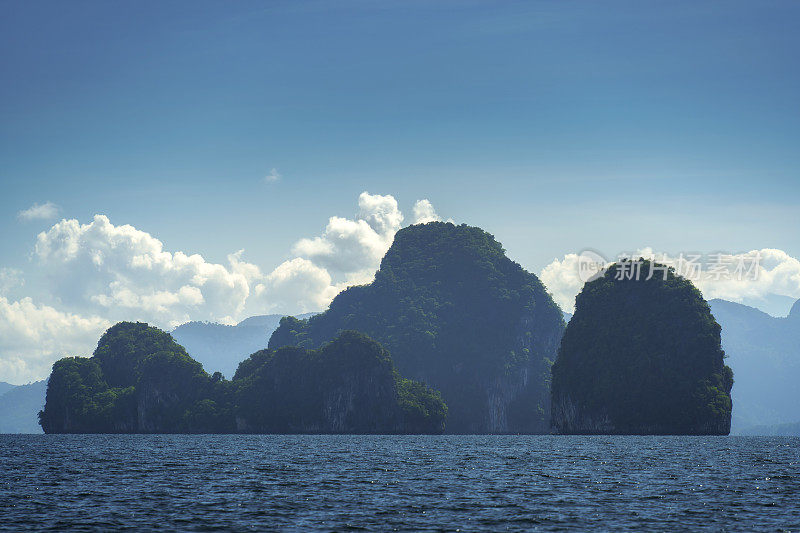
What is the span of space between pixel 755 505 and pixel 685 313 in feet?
465

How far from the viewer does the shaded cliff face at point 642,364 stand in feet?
547

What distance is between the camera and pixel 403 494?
48.1 m

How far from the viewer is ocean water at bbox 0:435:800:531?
3688cm

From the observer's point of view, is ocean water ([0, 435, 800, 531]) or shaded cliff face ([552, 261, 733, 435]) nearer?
ocean water ([0, 435, 800, 531])

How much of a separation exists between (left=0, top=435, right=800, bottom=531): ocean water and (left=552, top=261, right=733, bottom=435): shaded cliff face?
93.2 meters

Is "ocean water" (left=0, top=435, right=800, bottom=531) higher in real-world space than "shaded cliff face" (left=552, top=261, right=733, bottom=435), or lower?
lower

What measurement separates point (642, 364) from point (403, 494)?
139770 mm

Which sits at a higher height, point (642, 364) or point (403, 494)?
point (642, 364)

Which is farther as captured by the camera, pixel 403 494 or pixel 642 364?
pixel 642 364

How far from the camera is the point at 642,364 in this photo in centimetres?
17700

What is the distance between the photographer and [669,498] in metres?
45.2

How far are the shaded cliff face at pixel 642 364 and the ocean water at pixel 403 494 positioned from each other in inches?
3668

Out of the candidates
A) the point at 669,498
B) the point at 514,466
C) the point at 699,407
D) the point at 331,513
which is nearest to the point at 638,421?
the point at 699,407

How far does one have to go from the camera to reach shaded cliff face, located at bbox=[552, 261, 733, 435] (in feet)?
547
